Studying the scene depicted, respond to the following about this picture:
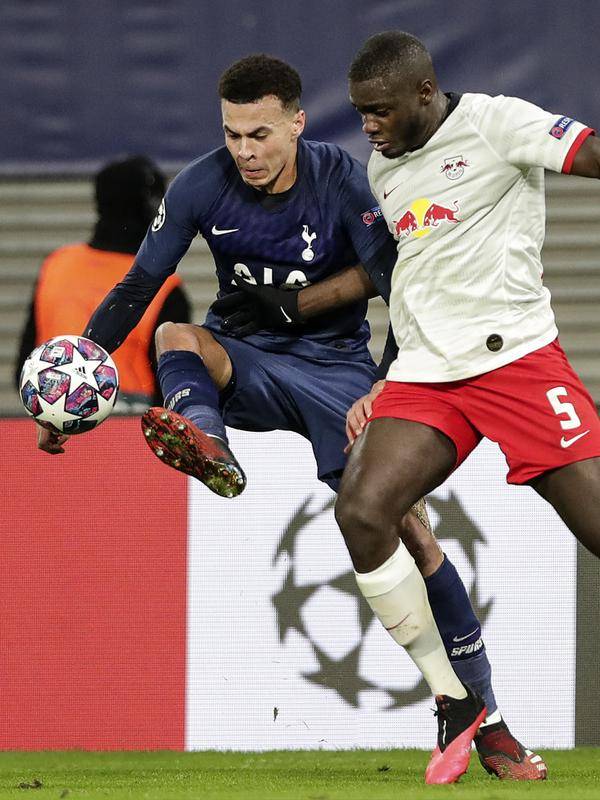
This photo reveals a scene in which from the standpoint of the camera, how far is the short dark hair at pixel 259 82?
4656 mm

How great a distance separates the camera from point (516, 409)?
4.21m

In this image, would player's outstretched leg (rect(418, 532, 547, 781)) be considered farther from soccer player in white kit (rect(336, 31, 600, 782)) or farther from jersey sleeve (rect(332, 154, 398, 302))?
jersey sleeve (rect(332, 154, 398, 302))

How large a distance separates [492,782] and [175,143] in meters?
3.80

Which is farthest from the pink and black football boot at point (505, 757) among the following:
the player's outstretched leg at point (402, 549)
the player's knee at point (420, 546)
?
the player's knee at point (420, 546)

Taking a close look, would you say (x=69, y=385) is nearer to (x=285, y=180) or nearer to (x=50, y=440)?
(x=50, y=440)

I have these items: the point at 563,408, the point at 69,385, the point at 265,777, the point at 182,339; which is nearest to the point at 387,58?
the point at 563,408

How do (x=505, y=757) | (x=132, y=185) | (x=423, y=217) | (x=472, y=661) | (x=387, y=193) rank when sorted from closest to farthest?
(x=423, y=217) < (x=387, y=193) < (x=505, y=757) < (x=472, y=661) < (x=132, y=185)

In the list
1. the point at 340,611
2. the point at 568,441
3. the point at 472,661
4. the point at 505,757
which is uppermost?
the point at 568,441

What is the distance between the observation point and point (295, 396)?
5074 mm

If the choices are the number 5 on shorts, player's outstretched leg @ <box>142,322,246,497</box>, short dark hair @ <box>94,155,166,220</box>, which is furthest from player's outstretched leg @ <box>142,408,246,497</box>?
short dark hair @ <box>94,155,166,220</box>

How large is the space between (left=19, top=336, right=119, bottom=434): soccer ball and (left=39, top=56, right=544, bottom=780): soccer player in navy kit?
0.15m

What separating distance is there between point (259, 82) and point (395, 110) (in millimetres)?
602

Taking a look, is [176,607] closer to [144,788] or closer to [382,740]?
[382,740]

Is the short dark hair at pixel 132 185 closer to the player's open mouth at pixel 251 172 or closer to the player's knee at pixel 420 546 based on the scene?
the player's open mouth at pixel 251 172
